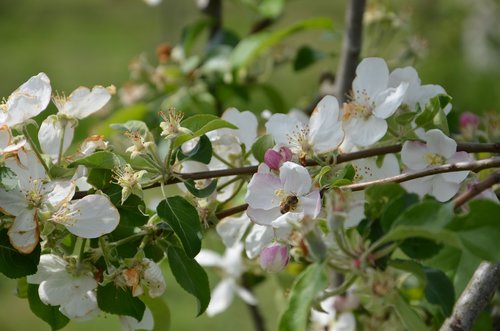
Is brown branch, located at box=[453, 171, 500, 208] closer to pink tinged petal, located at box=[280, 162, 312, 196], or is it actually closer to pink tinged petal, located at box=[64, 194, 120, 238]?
pink tinged petal, located at box=[280, 162, 312, 196]

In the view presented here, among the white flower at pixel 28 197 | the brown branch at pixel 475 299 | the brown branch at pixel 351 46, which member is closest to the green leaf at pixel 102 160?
the white flower at pixel 28 197

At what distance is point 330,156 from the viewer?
2.81 ft

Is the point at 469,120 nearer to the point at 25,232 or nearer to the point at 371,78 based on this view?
the point at 371,78

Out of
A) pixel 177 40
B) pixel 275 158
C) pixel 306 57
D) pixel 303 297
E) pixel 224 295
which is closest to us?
pixel 303 297

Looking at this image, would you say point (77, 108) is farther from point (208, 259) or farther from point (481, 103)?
point (481, 103)

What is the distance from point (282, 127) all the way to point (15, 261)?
0.31m

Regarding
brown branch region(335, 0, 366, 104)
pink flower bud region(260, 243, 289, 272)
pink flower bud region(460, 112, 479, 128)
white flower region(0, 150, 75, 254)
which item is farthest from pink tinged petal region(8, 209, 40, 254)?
brown branch region(335, 0, 366, 104)

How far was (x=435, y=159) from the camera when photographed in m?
0.84

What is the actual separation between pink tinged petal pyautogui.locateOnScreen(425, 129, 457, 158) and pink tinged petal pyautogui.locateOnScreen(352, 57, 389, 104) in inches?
3.4

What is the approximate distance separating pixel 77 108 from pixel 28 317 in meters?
2.95

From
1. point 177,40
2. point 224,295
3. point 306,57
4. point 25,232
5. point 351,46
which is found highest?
point 25,232

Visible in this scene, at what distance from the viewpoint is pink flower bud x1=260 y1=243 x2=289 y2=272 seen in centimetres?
79

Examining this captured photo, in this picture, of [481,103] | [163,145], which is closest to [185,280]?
[163,145]

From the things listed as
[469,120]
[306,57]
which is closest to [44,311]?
[469,120]
